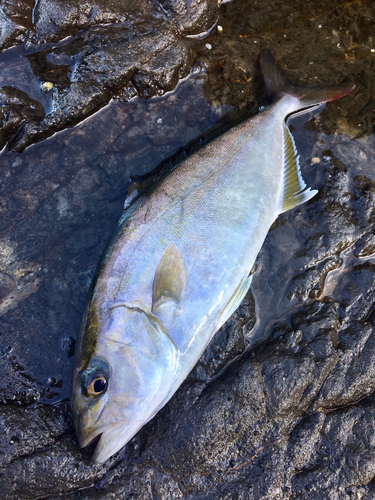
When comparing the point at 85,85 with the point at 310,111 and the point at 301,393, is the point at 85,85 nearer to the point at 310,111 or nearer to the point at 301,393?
the point at 310,111

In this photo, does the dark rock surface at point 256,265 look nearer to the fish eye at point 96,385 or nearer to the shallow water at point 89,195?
the shallow water at point 89,195

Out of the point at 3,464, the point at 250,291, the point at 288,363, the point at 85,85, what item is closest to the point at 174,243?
the point at 250,291

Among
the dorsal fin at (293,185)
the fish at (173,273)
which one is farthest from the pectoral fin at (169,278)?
the dorsal fin at (293,185)

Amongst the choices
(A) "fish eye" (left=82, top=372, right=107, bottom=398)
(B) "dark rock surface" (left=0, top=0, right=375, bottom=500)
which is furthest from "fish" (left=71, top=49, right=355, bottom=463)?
(B) "dark rock surface" (left=0, top=0, right=375, bottom=500)

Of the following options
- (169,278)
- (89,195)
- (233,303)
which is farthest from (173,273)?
(89,195)

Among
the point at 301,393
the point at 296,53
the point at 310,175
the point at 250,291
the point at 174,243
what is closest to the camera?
the point at 174,243

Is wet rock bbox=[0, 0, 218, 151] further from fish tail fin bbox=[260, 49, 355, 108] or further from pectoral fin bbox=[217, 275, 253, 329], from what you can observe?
pectoral fin bbox=[217, 275, 253, 329]

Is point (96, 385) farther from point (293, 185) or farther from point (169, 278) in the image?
point (293, 185)
